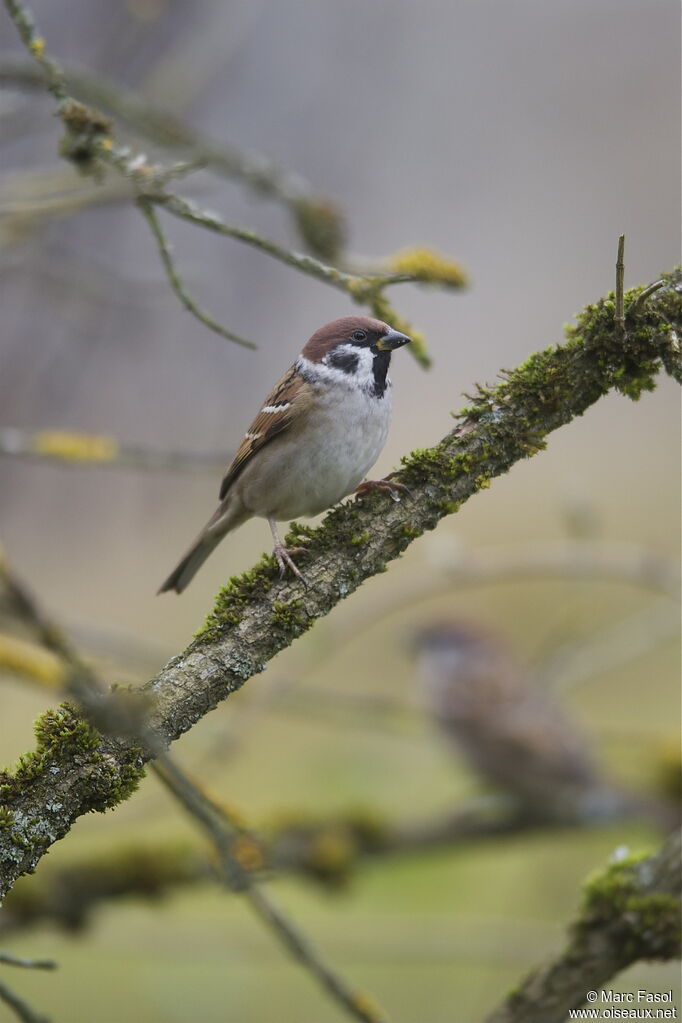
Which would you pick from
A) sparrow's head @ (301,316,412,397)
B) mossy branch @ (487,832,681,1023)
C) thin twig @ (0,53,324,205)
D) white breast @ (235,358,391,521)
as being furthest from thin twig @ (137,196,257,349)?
mossy branch @ (487,832,681,1023)

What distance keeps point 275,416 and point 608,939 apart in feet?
5.88

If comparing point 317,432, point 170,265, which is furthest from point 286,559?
point 317,432

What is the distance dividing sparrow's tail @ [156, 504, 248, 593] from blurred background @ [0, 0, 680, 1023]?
1.23 feet

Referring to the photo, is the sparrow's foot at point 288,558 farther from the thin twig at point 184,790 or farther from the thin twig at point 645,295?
the thin twig at point 645,295

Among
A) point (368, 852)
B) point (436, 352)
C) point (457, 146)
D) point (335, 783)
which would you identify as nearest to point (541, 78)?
point (457, 146)

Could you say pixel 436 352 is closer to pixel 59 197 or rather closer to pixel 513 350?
pixel 513 350

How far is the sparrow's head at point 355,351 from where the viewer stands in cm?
322

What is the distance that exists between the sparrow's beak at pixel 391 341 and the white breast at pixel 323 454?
0.47 ft

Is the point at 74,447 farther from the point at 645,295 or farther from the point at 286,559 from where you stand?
the point at 645,295

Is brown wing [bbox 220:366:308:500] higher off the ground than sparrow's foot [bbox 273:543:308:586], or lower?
higher

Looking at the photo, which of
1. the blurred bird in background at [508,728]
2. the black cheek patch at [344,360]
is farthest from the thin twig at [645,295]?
the blurred bird in background at [508,728]

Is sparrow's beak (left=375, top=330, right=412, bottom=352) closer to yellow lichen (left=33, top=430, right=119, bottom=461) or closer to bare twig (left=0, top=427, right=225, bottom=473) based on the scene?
bare twig (left=0, top=427, right=225, bottom=473)

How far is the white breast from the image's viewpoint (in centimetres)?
306

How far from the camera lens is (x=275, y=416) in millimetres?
3266
